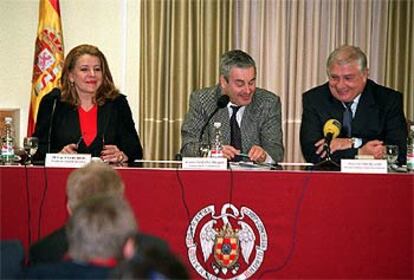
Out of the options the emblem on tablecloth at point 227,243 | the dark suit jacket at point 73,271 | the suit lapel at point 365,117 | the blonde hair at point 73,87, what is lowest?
the emblem on tablecloth at point 227,243

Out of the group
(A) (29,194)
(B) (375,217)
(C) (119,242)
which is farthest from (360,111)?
(C) (119,242)

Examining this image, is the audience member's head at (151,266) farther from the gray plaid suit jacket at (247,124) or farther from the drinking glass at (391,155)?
the gray plaid suit jacket at (247,124)

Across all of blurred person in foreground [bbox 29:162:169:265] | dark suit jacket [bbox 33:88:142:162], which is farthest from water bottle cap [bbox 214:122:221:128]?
blurred person in foreground [bbox 29:162:169:265]

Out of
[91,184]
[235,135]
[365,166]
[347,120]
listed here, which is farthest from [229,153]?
[91,184]

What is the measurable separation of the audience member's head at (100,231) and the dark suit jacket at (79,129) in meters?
2.09

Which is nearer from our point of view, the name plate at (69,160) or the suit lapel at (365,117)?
the name plate at (69,160)

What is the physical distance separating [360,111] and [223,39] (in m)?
2.01

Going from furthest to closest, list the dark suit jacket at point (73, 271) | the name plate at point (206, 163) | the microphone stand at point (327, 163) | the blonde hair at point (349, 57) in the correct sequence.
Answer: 1. the blonde hair at point (349, 57)
2. the microphone stand at point (327, 163)
3. the name plate at point (206, 163)
4. the dark suit jacket at point (73, 271)

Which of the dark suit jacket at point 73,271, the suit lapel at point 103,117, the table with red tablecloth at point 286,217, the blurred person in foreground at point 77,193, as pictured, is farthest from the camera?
the suit lapel at point 103,117

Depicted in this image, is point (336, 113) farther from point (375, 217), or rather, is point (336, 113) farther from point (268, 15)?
point (268, 15)

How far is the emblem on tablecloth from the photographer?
3.07m

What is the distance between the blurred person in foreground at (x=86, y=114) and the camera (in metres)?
3.77

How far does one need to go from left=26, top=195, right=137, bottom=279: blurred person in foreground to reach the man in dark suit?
215 centimetres

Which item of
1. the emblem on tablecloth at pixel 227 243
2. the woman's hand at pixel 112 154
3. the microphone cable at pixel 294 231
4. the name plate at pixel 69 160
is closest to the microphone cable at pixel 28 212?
the name plate at pixel 69 160
